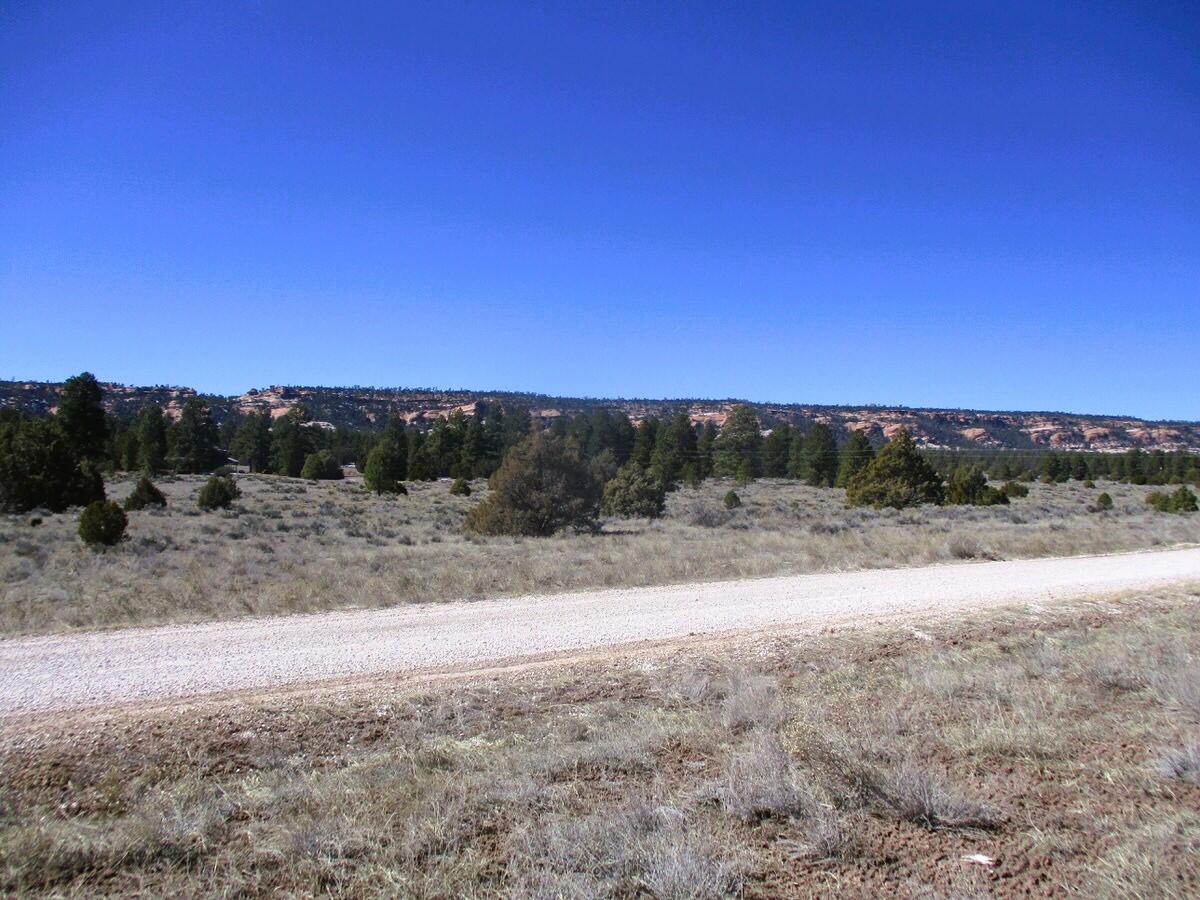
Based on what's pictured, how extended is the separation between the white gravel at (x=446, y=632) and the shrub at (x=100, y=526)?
11.2 metres

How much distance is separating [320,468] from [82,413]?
16.8 metres

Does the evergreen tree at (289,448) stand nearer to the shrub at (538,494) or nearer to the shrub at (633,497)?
the shrub at (633,497)

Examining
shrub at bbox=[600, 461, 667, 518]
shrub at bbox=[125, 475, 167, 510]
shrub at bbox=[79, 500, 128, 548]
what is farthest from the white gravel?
shrub at bbox=[125, 475, 167, 510]

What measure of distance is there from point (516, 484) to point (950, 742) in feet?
73.1

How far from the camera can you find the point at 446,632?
1027cm

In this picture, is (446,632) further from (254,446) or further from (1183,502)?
(254,446)

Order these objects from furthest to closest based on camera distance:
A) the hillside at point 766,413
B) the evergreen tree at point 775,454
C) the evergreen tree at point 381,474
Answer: the hillside at point 766,413
the evergreen tree at point 775,454
the evergreen tree at point 381,474

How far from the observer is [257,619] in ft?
36.6

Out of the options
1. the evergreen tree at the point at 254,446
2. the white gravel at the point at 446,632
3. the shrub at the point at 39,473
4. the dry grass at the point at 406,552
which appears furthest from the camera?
the evergreen tree at the point at 254,446

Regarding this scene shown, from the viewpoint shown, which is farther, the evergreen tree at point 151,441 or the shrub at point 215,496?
the evergreen tree at point 151,441

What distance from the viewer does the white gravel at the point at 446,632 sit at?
25.5 feet

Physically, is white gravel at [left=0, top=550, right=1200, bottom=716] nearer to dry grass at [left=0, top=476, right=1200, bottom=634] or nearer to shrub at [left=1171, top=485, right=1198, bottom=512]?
dry grass at [left=0, top=476, right=1200, bottom=634]

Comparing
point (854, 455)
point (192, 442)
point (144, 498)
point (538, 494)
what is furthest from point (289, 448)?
Result: point (854, 455)

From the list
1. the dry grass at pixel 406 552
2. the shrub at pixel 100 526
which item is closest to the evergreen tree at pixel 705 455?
the dry grass at pixel 406 552
